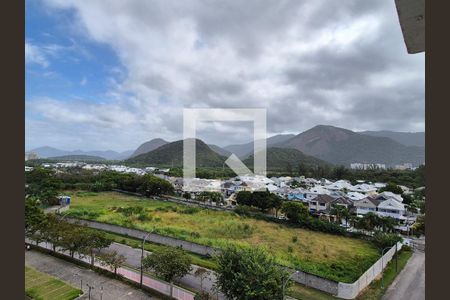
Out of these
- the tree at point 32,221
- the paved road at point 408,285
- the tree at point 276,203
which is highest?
the tree at point 32,221

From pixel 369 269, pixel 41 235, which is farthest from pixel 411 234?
pixel 41 235

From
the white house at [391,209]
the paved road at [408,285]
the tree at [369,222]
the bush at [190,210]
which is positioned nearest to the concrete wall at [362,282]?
the paved road at [408,285]

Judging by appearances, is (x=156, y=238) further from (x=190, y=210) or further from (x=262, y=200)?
(x=262, y=200)

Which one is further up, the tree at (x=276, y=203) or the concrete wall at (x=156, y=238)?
the tree at (x=276, y=203)

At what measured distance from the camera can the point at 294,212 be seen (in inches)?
555

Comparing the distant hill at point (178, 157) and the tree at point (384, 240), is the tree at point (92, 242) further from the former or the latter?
the distant hill at point (178, 157)

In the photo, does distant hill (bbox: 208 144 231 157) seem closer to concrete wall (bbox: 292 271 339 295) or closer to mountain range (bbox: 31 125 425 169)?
mountain range (bbox: 31 125 425 169)

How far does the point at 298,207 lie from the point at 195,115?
6.97 metres

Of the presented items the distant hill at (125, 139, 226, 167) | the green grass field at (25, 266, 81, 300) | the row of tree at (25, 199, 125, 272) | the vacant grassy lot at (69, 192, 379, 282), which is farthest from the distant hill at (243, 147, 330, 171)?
the green grass field at (25, 266, 81, 300)

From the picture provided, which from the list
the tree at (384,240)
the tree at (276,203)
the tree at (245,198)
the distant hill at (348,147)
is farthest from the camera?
the distant hill at (348,147)

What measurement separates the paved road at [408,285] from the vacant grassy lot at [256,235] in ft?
2.81

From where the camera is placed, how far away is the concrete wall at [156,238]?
9.73 m

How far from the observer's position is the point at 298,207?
14227 millimetres

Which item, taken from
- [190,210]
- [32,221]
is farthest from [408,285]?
[32,221]
